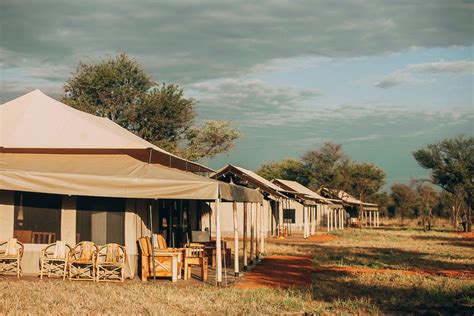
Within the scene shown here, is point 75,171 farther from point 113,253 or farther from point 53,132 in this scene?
point 53,132

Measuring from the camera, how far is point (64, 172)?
49.6 feet

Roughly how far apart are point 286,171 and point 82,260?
80176 millimetres

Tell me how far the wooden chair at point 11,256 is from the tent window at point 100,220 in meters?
1.35

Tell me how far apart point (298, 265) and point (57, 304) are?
10.7 meters

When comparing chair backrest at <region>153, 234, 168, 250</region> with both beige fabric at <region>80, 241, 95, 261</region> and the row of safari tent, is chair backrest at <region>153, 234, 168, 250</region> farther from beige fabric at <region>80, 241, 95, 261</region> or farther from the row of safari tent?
beige fabric at <region>80, 241, 95, 261</region>

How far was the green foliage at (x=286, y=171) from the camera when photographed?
87.2 meters

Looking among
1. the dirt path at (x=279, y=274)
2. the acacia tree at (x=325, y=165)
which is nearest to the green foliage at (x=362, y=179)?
the acacia tree at (x=325, y=165)

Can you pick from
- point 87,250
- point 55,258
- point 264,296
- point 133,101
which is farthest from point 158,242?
point 133,101

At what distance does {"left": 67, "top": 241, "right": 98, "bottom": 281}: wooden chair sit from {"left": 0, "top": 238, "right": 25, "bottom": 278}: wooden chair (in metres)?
1.18

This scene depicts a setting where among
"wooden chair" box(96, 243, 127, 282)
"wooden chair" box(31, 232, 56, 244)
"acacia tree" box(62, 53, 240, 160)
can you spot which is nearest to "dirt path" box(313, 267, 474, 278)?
"wooden chair" box(96, 243, 127, 282)

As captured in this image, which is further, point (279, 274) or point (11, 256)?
point (279, 274)

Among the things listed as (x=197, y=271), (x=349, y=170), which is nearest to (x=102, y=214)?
(x=197, y=271)

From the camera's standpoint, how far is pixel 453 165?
202 feet

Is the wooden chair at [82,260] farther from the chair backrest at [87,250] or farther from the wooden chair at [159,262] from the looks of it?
the wooden chair at [159,262]
